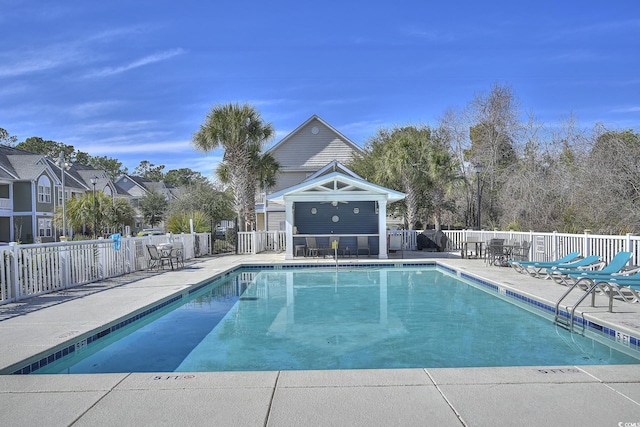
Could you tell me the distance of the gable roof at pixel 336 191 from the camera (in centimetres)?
1689

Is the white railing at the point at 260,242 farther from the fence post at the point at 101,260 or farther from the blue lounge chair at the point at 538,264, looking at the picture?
the blue lounge chair at the point at 538,264

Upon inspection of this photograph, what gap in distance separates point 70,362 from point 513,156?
2706 centimetres

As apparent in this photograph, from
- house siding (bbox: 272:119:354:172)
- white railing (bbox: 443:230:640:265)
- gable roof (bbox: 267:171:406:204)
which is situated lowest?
white railing (bbox: 443:230:640:265)

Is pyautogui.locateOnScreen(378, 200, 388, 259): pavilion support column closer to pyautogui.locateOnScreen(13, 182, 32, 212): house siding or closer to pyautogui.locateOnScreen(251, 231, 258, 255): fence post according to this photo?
pyautogui.locateOnScreen(251, 231, 258, 255): fence post

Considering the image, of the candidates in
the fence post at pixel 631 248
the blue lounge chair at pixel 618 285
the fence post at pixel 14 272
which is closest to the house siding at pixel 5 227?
the fence post at pixel 14 272

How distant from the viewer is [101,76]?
1978 centimetres

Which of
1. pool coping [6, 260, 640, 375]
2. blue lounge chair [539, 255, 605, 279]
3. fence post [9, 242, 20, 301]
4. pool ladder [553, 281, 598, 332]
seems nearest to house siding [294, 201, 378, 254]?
pool coping [6, 260, 640, 375]

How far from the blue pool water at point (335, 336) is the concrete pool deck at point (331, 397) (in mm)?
1166

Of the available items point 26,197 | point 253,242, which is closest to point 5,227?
point 26,197

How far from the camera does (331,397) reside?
3.74 metres

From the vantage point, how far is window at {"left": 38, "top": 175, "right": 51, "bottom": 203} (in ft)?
108

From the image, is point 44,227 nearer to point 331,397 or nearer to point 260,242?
point 260,242

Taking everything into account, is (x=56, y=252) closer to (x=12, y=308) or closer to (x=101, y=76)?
(x=12, y=308)

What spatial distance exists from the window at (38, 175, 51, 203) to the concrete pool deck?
32686mm
